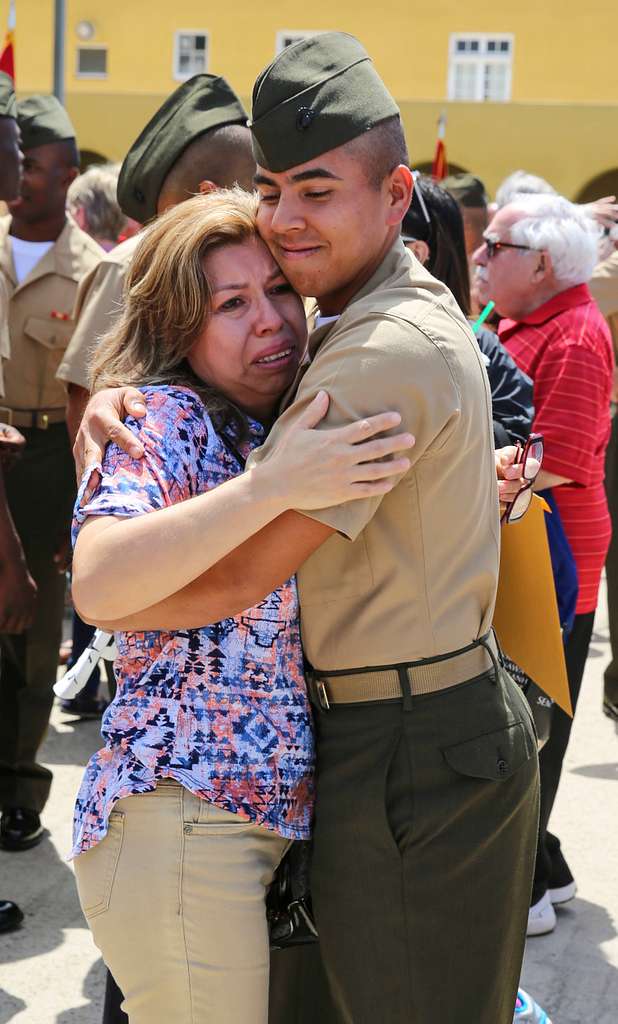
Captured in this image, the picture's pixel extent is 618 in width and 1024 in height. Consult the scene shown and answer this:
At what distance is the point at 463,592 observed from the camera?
1.98m

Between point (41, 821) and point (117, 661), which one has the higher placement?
point (117, 661)

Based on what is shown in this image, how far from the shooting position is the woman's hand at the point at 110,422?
1.90 m

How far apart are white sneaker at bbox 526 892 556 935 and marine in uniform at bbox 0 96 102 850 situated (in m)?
1.66

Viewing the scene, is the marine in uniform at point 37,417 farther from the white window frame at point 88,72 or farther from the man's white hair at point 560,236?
the white window frame at point 88,72

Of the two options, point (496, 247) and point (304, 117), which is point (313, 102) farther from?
point (496, 247)

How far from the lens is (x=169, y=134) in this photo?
3.50 m

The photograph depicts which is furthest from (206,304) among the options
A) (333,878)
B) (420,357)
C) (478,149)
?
(478,149)

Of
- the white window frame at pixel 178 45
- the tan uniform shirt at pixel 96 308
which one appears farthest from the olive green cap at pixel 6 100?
the white window frame at pixel 178 45

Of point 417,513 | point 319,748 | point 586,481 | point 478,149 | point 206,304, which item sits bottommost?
point 478,149

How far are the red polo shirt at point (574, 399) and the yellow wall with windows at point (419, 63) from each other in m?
20.2

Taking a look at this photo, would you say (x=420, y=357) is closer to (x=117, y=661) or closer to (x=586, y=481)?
(x=117, y=661)

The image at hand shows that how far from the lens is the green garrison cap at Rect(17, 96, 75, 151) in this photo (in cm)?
510

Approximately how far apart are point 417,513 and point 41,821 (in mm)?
3132

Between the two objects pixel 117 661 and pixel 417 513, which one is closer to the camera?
pixel 417 513
